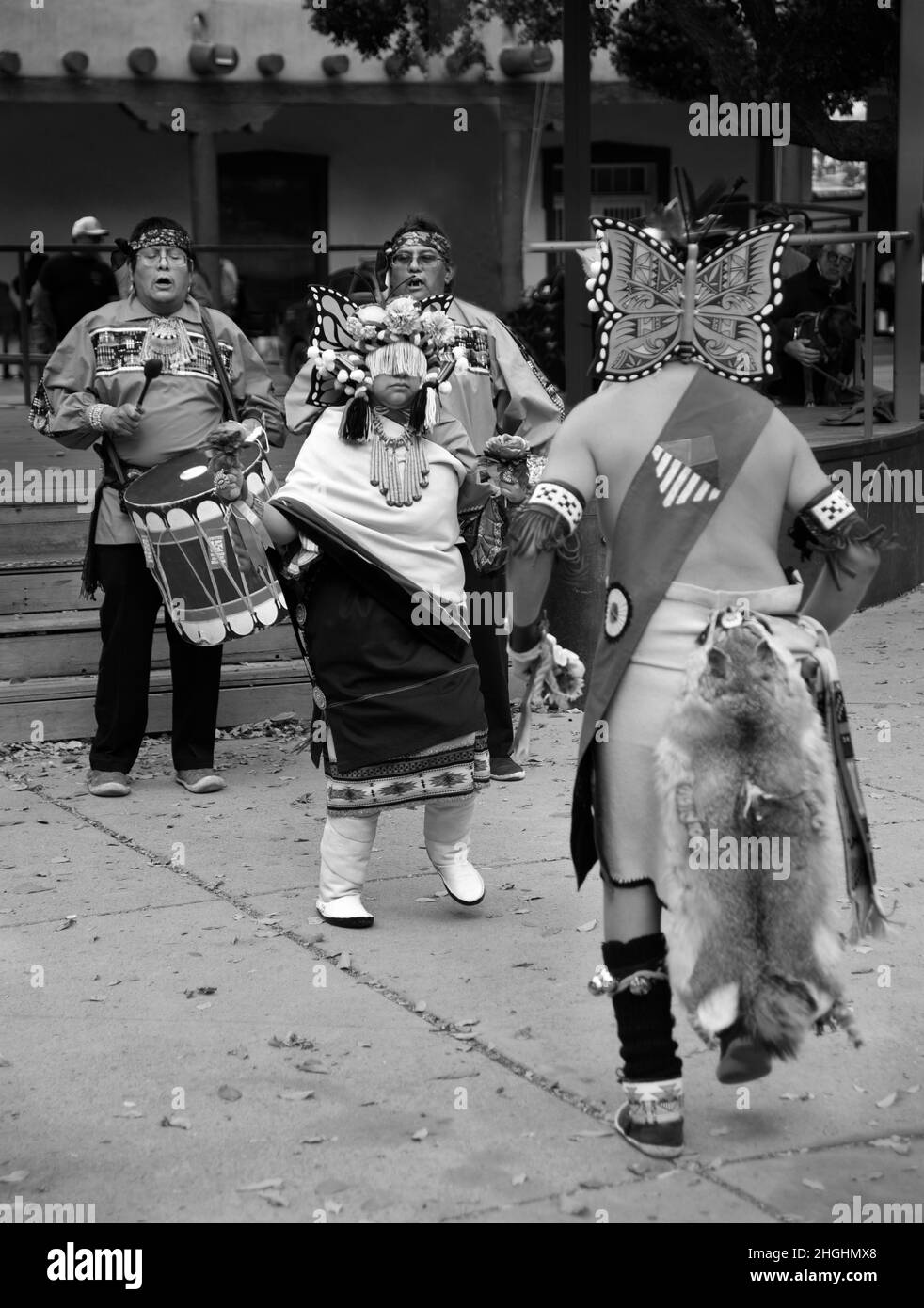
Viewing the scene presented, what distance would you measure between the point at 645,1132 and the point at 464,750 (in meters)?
1.70

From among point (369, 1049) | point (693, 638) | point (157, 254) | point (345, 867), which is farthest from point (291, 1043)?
point (157, 254)

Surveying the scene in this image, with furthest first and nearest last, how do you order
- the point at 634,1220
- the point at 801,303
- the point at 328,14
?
the point at 328,14, the point at 801,303, the point at 634,1220

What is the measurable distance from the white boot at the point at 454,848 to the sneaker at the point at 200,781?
1.55 m

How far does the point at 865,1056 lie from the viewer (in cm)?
413

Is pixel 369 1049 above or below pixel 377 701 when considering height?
below

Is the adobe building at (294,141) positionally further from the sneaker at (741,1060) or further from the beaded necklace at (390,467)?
the sneaker at (741,1060)

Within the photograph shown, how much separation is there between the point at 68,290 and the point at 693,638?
9728mm

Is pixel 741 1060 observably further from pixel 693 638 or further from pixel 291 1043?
pixel 291 1043

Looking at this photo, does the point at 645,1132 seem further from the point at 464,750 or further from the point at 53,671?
the point at 53,671

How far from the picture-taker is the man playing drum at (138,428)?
6.46 m

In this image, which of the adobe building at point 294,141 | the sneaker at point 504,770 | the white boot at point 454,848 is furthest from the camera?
the adobe building at point 294,141

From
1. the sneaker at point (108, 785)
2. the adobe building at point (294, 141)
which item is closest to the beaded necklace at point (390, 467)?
the sneaker at point (108, 785)

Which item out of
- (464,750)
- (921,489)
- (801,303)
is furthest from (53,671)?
(801,303)

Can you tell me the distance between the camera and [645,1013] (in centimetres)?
361
